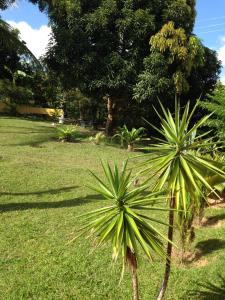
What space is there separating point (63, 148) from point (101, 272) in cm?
1054

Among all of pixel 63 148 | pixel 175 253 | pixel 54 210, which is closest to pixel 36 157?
pixel 63 148

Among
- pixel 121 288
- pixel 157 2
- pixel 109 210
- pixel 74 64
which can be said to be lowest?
pixel 121 288

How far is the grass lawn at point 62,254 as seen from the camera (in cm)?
504

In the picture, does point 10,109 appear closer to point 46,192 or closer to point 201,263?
point 46,192

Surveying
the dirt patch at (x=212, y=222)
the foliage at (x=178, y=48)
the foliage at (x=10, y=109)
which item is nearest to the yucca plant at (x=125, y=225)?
the dirt patch at (x=212, y=222)

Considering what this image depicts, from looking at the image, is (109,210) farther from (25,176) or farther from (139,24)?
(139,24)

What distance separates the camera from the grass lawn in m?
5.04

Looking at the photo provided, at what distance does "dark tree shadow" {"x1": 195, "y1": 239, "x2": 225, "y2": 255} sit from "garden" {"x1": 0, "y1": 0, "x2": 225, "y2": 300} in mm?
34

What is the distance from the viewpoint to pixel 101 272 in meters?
5.52

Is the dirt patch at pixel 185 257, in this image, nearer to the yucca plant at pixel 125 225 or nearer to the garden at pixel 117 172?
the garden at pixel 117 172

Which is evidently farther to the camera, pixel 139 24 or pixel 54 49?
pixel 54 49

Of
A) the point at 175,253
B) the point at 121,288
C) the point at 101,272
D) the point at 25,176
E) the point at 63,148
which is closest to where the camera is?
the point at 121,288

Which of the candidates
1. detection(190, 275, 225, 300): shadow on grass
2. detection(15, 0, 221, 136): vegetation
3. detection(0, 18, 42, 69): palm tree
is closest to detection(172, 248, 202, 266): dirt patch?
detection(190, 275, 225, 300): shadow on grass

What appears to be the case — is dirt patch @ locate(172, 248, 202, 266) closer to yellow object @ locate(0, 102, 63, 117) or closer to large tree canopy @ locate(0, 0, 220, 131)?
large tree canopy @ locate(0, 0, 220, 131)
